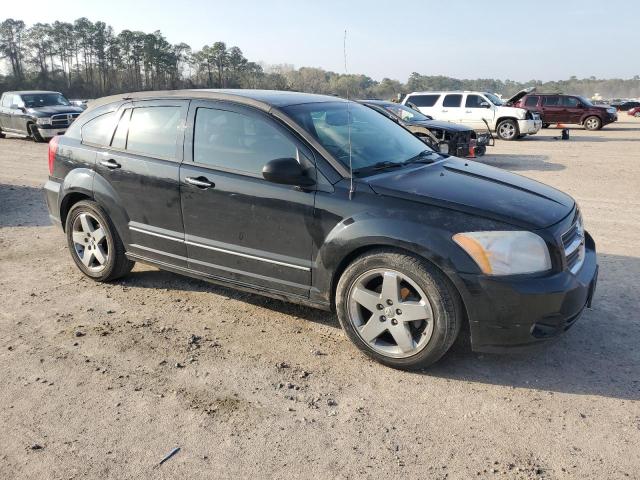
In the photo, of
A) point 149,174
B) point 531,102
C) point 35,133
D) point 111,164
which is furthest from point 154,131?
point 531,102

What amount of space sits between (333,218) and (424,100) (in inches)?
741

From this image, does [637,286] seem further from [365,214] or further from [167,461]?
[167,461]

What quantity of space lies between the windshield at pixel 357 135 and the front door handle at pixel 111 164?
1.66m

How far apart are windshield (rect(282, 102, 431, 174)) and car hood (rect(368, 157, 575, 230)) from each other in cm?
23

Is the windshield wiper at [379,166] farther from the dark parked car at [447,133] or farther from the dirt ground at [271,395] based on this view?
the dark parked car at [447,133]

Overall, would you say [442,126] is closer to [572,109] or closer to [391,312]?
[391,312]

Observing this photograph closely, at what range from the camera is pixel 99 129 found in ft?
16.3

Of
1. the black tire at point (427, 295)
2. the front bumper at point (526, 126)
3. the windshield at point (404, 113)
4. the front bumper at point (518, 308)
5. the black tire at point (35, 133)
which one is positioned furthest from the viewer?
the front bumper at point (526, 126)

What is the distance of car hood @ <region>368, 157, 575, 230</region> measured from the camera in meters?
3.36

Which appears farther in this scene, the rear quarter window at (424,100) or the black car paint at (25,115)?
the rear quarter window at (424,100)

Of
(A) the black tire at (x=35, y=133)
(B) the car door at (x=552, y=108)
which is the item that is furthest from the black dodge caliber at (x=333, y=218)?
(B) the car door at (x=552, y=108)

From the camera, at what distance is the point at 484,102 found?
2045 centimetres

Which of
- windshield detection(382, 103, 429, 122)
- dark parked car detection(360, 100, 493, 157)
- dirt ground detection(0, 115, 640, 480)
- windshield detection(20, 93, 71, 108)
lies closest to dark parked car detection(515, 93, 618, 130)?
windshield detection(382, 103, 429, 122)

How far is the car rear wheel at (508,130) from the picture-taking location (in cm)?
2005
